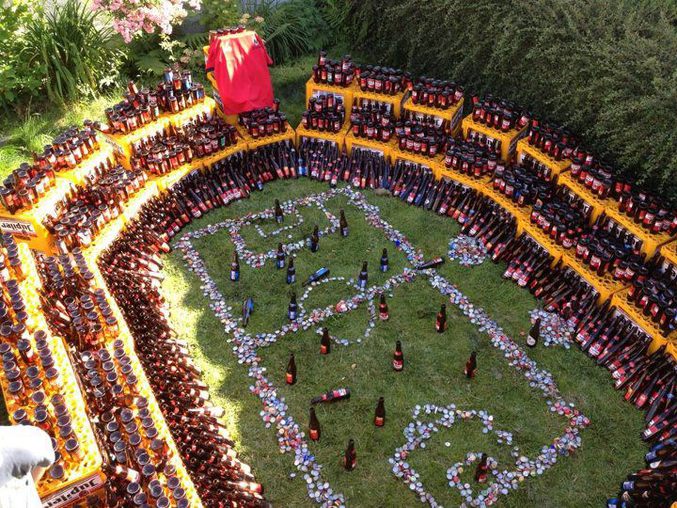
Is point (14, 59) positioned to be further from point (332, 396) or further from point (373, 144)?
point (332, 396)

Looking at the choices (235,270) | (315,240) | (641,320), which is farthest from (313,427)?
(641,320)

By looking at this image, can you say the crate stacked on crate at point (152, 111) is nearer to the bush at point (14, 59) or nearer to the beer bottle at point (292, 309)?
the bush at point (14, 59)

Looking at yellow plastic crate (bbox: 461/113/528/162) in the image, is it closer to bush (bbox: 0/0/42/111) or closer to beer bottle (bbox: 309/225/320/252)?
beer bottle (bbox: 309/225/320/252)

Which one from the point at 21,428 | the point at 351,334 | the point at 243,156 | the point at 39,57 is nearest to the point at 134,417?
the point at 21,428

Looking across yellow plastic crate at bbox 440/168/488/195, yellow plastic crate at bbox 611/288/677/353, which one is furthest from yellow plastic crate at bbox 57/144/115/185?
yellow plastic crate at bbox 611/288/677/353

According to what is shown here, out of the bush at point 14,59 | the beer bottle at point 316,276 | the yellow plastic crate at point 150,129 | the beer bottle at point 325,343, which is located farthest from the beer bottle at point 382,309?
the bush at point 14,59

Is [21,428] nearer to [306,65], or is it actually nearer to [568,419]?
[568,419]

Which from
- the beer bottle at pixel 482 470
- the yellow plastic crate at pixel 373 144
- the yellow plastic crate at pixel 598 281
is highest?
the yellow plastic crate at pixel 373 144
